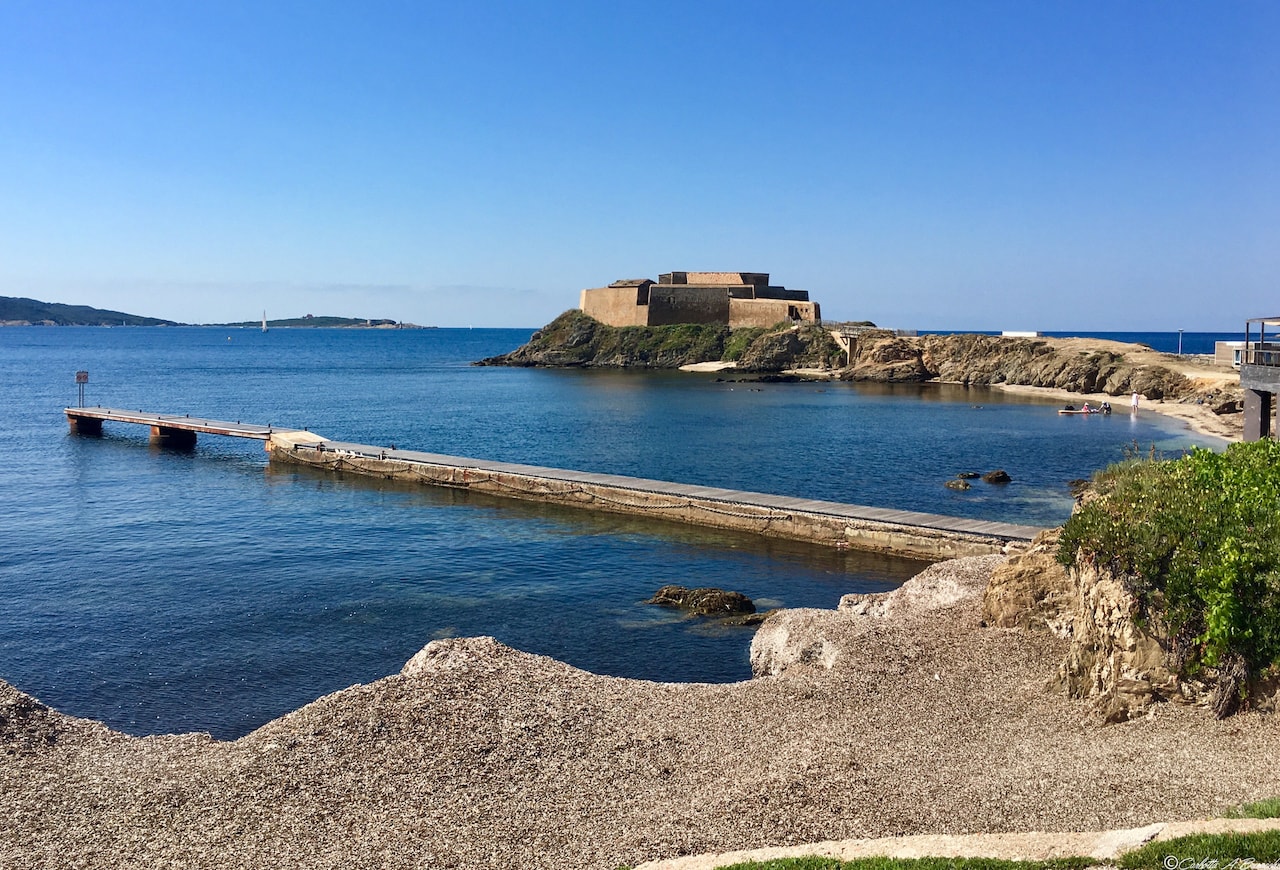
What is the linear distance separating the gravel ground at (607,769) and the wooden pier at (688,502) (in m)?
9.84

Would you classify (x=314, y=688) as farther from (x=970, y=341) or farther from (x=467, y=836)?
(x=970, y=341)

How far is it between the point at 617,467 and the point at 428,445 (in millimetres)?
13800

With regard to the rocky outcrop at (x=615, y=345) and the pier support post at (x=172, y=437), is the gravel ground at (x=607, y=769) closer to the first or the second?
the pier support post at (x=172, y=437)

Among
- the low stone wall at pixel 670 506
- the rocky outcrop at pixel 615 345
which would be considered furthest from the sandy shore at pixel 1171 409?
the rocky outcrop at pixel 615 345

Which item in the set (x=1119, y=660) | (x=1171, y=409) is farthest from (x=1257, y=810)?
(x=1171, y=409)

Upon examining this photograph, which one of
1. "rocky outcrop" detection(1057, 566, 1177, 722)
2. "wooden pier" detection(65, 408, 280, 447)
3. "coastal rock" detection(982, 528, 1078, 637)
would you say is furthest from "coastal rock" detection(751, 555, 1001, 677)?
"wooden pier" detection(65, 408, 280, 447)

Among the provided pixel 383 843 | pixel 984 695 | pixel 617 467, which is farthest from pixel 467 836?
pixel 617 467

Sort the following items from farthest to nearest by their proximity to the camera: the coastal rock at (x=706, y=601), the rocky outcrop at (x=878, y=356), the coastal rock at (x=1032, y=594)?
the rocky outcrop at (x=878, y=356) < the coastal rock at (x=706, y=601) < the coastal rock at (x=1032, y=594)

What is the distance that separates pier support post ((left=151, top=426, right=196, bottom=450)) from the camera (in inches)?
2056

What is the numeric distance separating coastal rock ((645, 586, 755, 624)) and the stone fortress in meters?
91.9

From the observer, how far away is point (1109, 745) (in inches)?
453

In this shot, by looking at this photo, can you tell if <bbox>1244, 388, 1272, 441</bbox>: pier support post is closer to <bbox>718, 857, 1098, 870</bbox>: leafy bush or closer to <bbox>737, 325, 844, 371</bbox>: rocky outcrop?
<bbox>718, 857, 1098, 870</bbox>: leafy bush

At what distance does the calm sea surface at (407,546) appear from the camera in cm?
1908

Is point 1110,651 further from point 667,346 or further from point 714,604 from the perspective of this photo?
point 667,346
